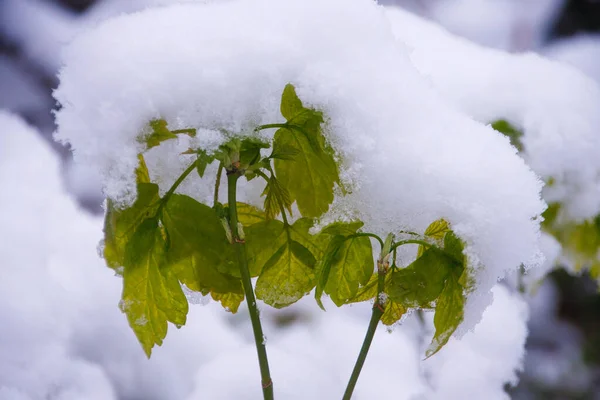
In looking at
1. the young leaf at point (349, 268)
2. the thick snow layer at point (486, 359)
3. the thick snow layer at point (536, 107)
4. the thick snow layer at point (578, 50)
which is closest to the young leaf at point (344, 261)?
the young leaf at point (349, 268)

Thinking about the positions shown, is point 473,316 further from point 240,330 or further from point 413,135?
point 240,330

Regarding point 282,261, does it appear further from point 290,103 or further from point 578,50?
point 578,50

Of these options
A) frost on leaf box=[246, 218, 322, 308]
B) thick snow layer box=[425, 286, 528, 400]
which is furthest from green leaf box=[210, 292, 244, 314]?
thick snow layer box=[425, 286, 528, 400]

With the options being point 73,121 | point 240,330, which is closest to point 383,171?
point 73,121

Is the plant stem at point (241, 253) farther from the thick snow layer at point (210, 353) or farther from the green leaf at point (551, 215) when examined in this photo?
the green leaf at point (551, 215)


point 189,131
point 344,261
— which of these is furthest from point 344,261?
point 189,131

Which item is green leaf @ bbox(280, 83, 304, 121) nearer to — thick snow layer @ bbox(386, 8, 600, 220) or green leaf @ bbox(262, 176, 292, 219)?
green leaf @ bbox(262, 176, 292, 219)
